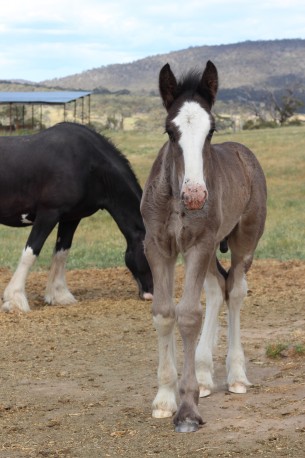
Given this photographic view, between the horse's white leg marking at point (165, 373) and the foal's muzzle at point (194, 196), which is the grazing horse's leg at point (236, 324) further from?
the foal's muzzle at point (194, 196)

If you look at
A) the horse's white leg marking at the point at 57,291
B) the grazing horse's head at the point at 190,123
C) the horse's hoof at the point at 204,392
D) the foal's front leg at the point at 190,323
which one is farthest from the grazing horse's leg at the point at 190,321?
the horse's white leg marking at the point at 57,291

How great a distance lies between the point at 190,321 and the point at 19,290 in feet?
17.9

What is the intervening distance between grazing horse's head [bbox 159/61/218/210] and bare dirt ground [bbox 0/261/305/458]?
1403 millimetres

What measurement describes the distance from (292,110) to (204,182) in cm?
6971

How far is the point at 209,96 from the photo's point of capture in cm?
625

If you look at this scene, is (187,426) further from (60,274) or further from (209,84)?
(60,274)

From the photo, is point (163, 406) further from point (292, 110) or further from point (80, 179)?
point (292, 110)

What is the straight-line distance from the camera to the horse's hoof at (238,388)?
271 inches

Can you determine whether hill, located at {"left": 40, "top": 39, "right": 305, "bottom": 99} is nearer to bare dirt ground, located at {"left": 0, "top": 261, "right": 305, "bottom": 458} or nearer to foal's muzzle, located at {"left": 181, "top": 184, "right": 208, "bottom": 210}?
bare dirt ground, located at {"left": 0, "top": 261, "right": 305, "bottom": 458}

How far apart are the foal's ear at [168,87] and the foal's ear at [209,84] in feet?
0.57

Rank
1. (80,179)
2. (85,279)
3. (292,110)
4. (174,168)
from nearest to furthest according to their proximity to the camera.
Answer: (174,168) → (80,179) → (85,279) → (292,110)

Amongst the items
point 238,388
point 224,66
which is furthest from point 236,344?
point 224,66

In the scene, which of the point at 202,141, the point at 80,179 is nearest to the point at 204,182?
the point at 202,141

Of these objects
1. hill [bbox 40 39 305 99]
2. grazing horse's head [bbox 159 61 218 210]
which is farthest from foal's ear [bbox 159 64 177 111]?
hill [bbox 40 39 305 99]
